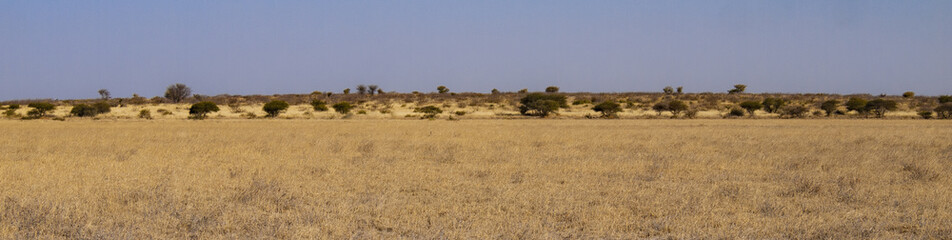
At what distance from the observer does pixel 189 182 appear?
8648 mm

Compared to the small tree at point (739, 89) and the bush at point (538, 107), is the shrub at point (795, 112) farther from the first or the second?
the small tree at point (739, 89)

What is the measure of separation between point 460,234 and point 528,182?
3.22 meters

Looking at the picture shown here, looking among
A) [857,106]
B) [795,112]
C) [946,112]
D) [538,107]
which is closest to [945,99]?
[857,106]

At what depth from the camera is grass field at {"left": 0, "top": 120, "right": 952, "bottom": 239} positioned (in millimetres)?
6039

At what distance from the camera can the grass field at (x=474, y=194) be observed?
6039 millimetres

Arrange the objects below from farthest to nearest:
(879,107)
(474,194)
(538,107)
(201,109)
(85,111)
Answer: (538,107) < (879,107) < (201,109) < (85,111) < (474,194)

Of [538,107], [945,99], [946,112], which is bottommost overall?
[946,112]

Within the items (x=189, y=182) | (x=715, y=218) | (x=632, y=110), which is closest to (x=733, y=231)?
(x=715, y=218)

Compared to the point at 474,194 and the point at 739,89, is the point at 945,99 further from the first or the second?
the point at 474,194

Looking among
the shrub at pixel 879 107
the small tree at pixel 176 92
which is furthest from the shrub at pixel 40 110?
the shrub at pixel 879 107

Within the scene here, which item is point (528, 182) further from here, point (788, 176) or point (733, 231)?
point (788, 176)

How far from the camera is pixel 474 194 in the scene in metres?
7.88

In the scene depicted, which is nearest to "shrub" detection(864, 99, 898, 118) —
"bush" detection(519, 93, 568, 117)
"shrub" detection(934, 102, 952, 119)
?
"shrub" detection(934, 102, 952, 119)

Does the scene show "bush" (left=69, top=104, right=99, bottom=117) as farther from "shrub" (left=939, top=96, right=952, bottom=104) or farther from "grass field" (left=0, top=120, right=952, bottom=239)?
"shrub" (left=939, top=96, right=952, bottom=104)
